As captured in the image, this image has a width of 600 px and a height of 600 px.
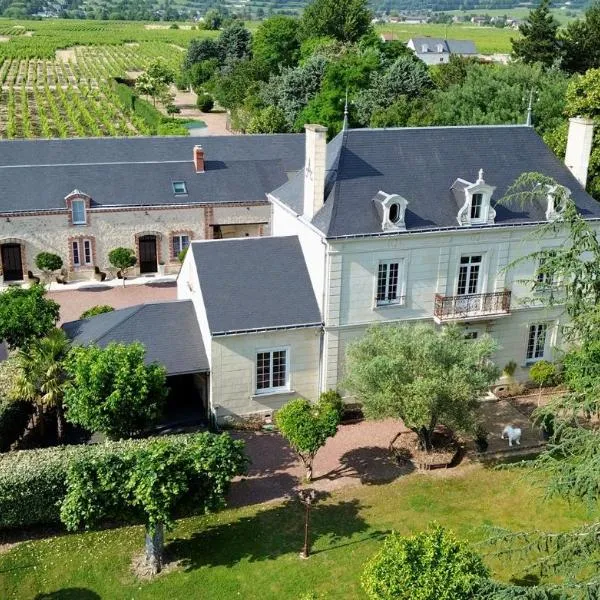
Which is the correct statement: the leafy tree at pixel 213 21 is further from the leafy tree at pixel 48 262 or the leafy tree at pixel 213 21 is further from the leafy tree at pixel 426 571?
the leafy tree at pixel 426 571

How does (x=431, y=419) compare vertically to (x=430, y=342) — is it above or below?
below

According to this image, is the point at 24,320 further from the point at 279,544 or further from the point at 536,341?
the point at 536,341

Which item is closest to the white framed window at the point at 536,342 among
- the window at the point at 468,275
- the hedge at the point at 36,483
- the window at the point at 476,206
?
the window at the point at 468,275

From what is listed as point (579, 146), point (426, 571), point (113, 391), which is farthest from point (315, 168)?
point (426, 571)

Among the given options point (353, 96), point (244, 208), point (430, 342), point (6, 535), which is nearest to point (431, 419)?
point (430, 342)

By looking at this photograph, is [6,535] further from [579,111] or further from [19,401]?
[579,111]

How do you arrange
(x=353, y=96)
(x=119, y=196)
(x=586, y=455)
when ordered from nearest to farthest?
1. (x=586, y=455)
2. (x=119, y=196)
3. (x=353, y=96)
